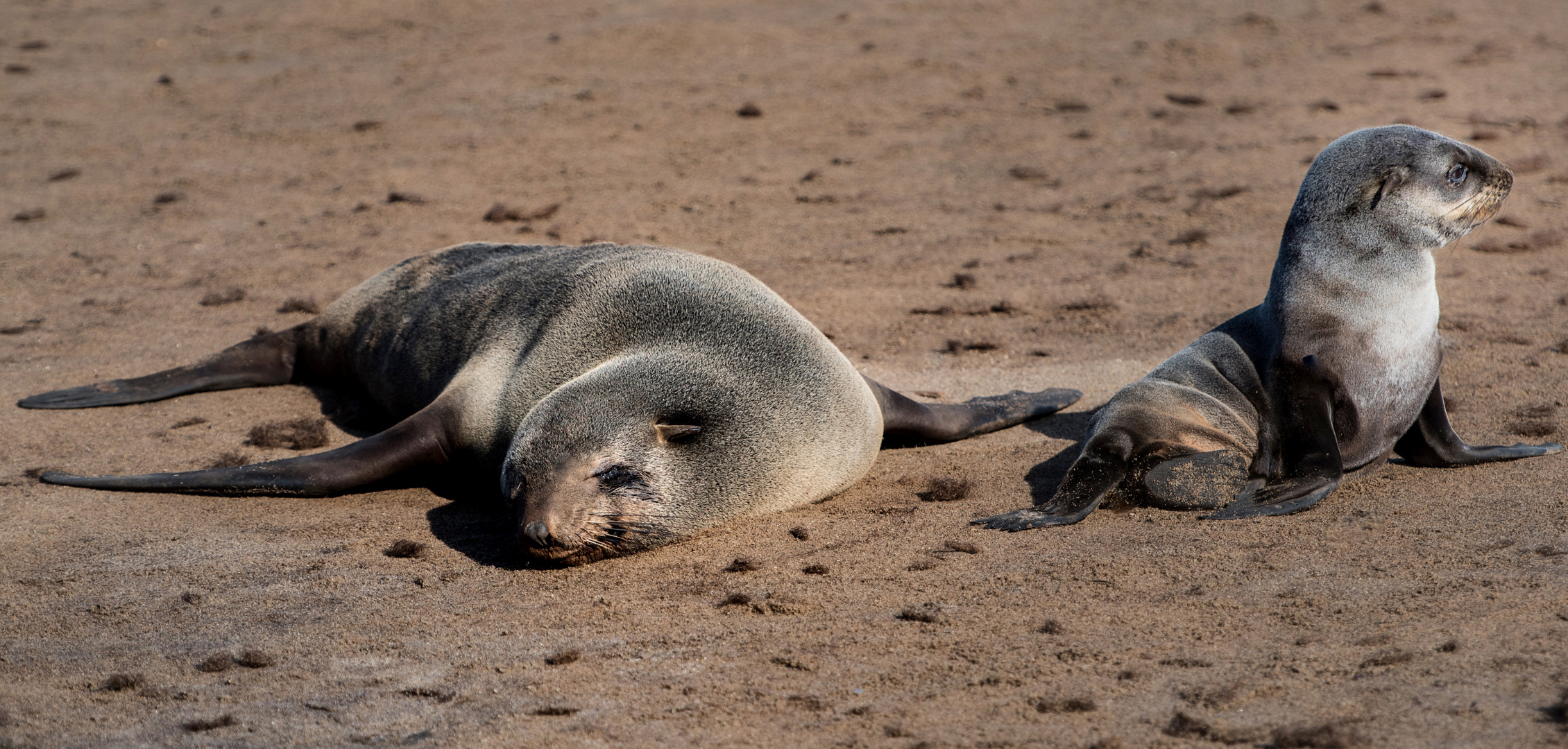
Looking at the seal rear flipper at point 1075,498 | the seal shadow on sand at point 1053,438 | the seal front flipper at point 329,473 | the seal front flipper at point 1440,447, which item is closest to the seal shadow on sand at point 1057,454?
the seal shadow on sand at point 1053,438

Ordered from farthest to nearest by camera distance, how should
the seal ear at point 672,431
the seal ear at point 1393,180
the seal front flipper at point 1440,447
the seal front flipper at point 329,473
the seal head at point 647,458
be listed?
1. the seal front flipper at point 329,473
2. the seal front flipper at point 1440,447
3. the seal ear at point 1393,180
4. the seal ear at point 672,431
5. the seal head at point 647,458

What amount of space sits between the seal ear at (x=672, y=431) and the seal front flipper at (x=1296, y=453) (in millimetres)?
1843

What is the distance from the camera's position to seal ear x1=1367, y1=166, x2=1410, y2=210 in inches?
187

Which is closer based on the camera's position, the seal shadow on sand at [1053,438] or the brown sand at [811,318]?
the brown sand at [811,318]

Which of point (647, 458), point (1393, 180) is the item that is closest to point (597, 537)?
point (647, 458)

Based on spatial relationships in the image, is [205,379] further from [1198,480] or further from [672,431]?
[1198,480]

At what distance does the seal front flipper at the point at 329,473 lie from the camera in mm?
5148

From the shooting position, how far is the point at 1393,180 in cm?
475

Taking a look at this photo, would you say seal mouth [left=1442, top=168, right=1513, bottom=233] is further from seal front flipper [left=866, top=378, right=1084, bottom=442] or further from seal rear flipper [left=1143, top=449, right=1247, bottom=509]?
seal front flipper [left=866, top=378, right=1084, bottom=442]

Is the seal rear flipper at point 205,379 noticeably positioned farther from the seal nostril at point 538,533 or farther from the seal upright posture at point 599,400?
the seal nostril at point 538,533

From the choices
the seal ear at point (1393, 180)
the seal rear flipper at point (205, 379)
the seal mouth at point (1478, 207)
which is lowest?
the seal rear flipper at point (205, 379)

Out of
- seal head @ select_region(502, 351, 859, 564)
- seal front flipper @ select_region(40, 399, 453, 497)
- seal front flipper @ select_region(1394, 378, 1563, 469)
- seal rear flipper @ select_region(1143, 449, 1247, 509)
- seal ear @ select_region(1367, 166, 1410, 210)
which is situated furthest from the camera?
seal front flipper @ select_region(40, 399, 453, 497)

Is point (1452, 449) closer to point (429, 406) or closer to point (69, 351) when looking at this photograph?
point (429, 406)

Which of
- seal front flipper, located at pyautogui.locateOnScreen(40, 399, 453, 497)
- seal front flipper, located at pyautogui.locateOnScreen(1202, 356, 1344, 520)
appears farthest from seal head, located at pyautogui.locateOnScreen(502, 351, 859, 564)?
seal front flipper, located at pyautogui.locateOnScreen(1202, 356, 1344, 520)
